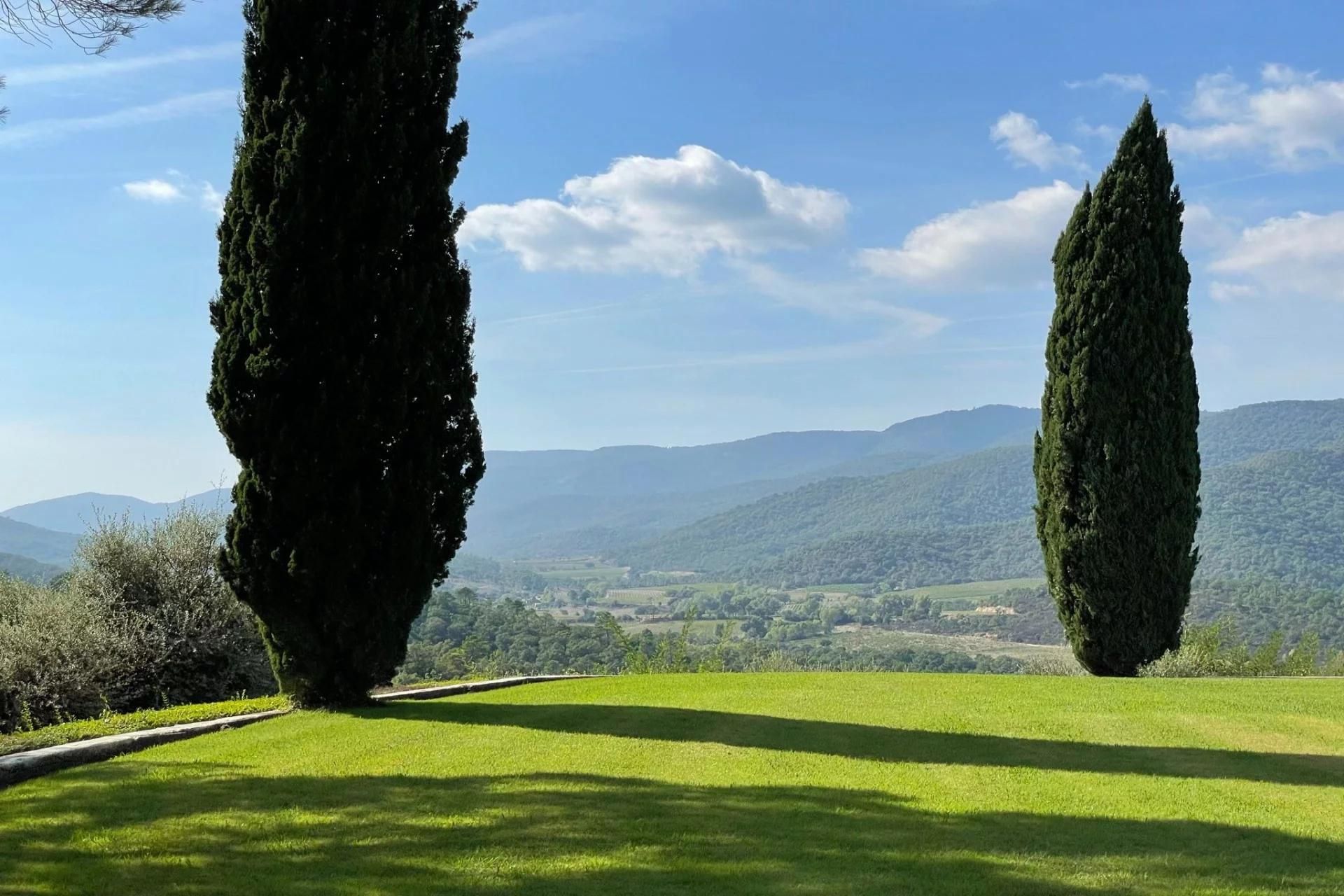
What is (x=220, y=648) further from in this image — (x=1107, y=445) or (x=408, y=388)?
(x=1107, y=445)

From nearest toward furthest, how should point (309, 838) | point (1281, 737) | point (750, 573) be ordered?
point (309, 838)
point (1281, 737)
point (750, 573)

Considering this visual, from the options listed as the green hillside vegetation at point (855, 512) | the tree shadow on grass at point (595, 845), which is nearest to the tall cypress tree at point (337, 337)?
the tree shadow on grass at point (595, 845)

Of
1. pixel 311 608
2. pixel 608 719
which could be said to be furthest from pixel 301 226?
pixel 608 719

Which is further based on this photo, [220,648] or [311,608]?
[220,648]

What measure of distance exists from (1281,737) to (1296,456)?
247 feet

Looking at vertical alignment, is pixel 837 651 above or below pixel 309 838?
below

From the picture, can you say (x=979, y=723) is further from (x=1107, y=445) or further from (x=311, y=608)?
(x=1107, y=445)

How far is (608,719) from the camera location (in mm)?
9680

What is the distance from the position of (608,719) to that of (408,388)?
3.81 metres

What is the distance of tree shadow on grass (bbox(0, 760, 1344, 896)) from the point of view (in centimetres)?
500

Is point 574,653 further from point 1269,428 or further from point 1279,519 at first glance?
point 1269,428

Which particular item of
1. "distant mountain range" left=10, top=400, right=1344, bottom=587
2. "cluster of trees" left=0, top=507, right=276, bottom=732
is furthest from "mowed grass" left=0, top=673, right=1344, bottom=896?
"distant mountain range" left=10, top=400, right=1344, bottom=587

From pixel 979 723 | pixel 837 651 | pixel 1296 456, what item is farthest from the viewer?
pixel 1296 456

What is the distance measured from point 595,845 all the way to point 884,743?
363 centimetres
